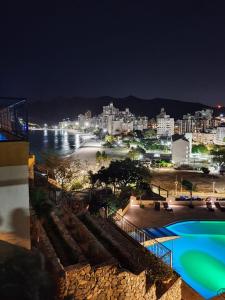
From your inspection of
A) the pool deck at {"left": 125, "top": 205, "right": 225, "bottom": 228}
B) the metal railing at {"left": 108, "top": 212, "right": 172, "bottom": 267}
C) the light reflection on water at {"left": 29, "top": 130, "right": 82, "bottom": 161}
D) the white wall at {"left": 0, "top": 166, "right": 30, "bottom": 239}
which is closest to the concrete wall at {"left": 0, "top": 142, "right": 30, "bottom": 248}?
the white wall at {"left": 0, "top": 166, "right": 30, "bottom": 239}

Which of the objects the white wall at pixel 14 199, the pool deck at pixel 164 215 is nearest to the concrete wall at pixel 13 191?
the white wall at pixel 14 199

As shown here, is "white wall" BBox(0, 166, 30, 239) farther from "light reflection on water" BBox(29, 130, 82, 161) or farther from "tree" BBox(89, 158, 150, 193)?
"light reflection on water" BBox(29, 130, 82, 161)

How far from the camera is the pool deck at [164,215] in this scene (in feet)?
40.9

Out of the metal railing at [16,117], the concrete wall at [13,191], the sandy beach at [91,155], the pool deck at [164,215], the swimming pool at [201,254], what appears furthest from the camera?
the sandy beach at [91,155]

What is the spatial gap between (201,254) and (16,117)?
28.9ft

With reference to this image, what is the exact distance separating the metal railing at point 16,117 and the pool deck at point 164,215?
28.3ft

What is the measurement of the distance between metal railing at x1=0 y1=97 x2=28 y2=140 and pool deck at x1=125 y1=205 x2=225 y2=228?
339 inches

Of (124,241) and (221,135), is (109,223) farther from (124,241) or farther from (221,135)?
(221,135)

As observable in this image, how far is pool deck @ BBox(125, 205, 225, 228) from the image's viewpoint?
12469 mm

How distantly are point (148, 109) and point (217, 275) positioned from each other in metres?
171

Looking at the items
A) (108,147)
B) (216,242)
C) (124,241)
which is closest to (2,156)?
(124,241)

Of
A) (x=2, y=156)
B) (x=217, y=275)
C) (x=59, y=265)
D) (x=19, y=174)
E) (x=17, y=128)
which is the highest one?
(x=17, y=128)

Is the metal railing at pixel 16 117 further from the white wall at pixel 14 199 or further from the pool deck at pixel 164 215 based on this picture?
the pool deck at pixel 164 215

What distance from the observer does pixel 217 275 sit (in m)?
8.93
